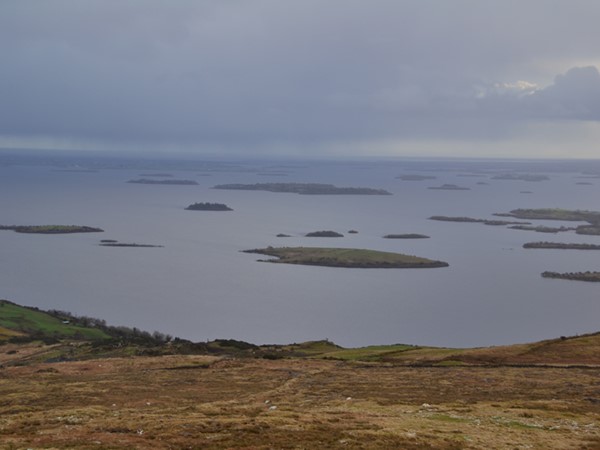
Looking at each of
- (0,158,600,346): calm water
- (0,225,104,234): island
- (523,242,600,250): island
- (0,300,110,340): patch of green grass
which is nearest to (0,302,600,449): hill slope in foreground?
(0,300,110,340): patch of green grass

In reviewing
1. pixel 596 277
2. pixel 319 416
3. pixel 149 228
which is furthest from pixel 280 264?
pixel 319 416

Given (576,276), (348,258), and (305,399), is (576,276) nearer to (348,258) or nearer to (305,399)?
(348,258)

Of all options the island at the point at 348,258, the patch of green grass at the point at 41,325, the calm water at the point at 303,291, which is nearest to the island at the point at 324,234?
the calm water at the point at 303,291

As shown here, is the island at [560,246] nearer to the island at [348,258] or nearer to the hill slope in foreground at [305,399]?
the island at [348,258]

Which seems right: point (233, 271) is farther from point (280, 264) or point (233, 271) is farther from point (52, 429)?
point (52, 429)

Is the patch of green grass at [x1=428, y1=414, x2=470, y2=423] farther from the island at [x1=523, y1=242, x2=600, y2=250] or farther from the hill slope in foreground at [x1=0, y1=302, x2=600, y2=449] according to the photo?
the island at [x1=523, y1=242, x2=600, y2=250]

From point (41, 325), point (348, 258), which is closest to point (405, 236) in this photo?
point (348, 258)
